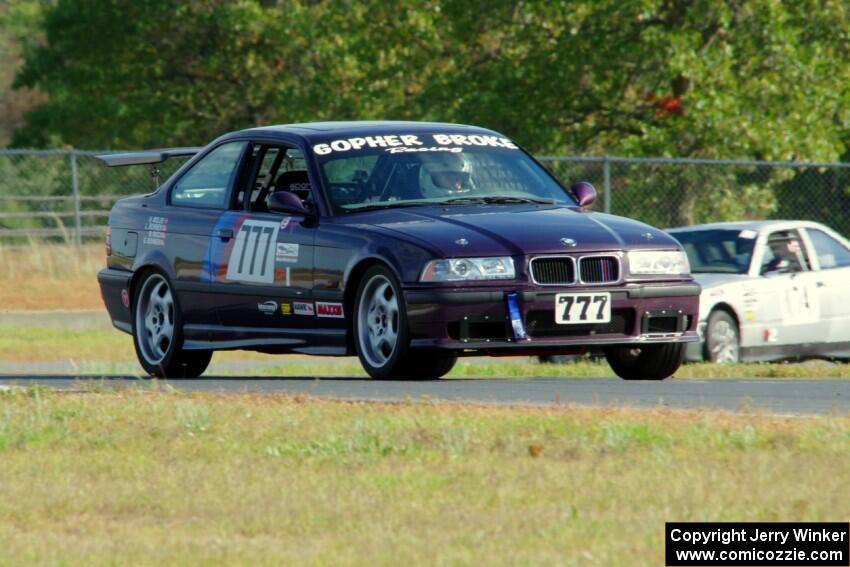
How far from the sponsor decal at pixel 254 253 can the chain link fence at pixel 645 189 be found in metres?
9.99

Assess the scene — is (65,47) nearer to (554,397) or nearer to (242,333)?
(242,333)

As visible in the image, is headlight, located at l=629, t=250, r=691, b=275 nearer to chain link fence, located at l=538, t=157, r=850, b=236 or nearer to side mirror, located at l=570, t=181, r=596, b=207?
side mirror, located at l=570, t=181, r=596, b=207

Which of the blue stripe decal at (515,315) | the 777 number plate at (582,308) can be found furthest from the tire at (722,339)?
the blue stripe decal at (515,315)

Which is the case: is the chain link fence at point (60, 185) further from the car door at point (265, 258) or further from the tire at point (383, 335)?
the tire at point (383, 335)

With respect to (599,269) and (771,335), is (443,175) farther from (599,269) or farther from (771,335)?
(771,335)

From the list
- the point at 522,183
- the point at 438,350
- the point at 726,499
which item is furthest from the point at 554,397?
the point at 726,499

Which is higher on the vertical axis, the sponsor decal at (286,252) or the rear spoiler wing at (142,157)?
the rear spoiler wing at (142,157)

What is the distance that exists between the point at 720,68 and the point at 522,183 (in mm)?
14054

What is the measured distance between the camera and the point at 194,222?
1185cm

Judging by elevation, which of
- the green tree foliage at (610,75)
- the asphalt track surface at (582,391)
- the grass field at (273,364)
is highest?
the green tree foliage at (610,75)

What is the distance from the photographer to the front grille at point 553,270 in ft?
32.7

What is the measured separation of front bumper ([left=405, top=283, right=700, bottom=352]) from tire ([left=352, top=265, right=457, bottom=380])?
0.21 meters

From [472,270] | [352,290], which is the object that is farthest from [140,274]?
[472,270]

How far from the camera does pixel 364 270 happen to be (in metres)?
10.4
